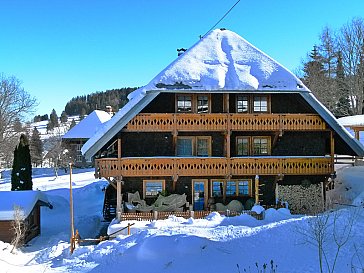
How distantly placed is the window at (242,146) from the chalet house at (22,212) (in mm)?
12431

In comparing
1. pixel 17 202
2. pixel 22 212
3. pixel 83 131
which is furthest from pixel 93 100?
pixel 22 212

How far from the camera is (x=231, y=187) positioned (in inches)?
888

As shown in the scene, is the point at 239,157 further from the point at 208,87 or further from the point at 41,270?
the point at 41,270

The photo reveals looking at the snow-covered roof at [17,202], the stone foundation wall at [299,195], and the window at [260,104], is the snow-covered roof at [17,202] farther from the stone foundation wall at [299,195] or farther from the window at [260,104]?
the stone foundation wall at [299,195]

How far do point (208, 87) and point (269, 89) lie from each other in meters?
3.23

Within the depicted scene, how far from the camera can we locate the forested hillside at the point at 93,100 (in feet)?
468

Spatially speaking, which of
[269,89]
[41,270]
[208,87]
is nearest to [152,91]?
[208,87]

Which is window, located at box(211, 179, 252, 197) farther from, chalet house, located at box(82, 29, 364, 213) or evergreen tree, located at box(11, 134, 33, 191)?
→ evergreen tree, located at box(11, 134, 33, 191)

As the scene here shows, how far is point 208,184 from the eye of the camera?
22.3 m

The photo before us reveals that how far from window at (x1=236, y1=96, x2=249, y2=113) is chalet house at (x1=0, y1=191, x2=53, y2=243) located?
522 inches

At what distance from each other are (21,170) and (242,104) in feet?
60.1

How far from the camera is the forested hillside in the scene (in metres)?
143

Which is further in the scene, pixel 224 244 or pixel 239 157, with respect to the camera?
pixel 239 157

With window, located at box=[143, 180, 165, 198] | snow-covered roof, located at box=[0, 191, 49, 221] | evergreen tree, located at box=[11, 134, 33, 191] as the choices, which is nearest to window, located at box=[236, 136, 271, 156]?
window, located at box=[143, 180, 165, 198]
